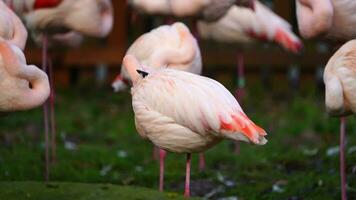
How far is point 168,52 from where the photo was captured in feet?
19.9

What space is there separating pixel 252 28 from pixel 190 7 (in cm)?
168

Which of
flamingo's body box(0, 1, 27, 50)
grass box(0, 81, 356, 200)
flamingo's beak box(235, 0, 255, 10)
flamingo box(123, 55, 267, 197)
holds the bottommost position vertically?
grass box(0, 81, 356, 200)

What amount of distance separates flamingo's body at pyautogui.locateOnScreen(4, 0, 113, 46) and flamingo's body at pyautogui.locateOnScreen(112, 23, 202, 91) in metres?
0.89

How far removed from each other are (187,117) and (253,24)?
406 centimetres

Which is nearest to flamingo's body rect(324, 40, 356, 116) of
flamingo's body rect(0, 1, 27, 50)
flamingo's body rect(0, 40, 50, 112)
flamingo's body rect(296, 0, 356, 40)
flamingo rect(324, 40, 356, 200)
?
flamingo rect(324, 40, 356, 200)

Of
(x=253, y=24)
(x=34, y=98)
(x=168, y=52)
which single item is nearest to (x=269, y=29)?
(x=253, y=24)

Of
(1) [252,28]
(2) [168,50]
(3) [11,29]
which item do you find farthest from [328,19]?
(1) [252,28]

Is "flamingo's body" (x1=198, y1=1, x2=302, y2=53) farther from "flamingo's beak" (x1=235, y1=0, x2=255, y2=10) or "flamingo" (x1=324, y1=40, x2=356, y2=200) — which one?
"flamingo" (x1=324, y1=40, x2=356, y2=200)

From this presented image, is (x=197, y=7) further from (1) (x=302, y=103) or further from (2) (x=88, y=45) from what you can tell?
(2) (x=88, y=45)

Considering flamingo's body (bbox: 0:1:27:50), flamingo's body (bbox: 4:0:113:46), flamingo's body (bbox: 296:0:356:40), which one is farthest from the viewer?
flamingo's body (bbox: 4:0:113:46)

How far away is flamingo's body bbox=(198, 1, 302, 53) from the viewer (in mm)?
8742

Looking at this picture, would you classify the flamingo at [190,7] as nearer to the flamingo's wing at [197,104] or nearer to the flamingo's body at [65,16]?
the flamingo's body at [65,16]

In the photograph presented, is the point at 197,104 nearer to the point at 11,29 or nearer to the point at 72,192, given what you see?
the point at 72,192

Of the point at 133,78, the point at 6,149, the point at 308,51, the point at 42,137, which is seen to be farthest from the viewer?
the point at 308,51
